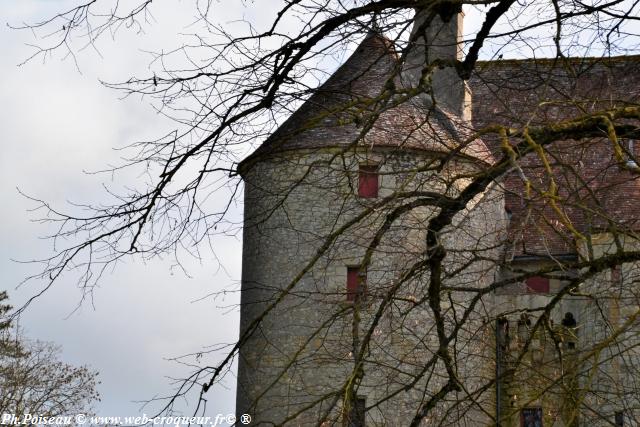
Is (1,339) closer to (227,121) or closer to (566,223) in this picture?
(227,121)

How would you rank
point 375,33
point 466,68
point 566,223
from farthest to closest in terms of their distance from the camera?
1. point 466,68
2. point 375,33
3. point 566,223

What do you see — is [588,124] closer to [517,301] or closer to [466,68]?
[466,68]

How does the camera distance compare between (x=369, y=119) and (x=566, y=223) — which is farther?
(x=369, y=119)

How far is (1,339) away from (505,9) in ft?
65.9

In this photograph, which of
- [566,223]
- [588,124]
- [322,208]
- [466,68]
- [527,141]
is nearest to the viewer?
[566,223]

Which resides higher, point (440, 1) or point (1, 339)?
point (1, 339)

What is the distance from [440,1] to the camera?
6785mm

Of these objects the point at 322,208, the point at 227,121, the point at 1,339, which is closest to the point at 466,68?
the point at 227,121

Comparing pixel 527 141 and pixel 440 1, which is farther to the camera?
pixel 440 1

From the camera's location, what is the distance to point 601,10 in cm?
705

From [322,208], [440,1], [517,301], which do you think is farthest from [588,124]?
[517,301]

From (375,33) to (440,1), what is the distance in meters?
0.44

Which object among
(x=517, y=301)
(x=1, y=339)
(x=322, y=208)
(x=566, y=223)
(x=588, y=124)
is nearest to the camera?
(x=566, y=223)

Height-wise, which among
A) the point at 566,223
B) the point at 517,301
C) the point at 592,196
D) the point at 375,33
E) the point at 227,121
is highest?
the point at 517,301
